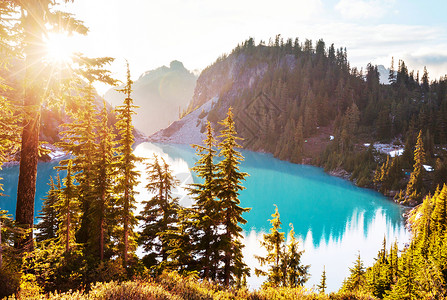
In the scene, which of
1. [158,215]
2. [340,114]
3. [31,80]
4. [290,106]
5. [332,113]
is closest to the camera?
[31,80]

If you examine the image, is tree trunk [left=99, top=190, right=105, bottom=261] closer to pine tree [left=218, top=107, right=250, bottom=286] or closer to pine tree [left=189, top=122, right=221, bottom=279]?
pine tree [left=189, top=122, right=221, bottom=279]

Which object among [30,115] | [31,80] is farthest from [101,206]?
[31,80]

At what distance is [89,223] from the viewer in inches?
751

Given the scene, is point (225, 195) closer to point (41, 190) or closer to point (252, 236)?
point (252, 236)

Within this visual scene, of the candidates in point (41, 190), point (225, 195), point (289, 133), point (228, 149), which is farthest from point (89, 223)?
point (289, 133)

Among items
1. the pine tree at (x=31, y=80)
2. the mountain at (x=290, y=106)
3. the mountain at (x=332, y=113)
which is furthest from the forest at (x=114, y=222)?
the mountain at (x=290, y=106)

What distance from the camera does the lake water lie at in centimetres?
3478

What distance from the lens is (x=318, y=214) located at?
5334cm

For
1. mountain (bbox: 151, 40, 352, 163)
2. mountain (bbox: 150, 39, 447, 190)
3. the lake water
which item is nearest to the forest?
the lake water

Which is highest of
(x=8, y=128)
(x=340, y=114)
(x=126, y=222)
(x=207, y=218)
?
(x=340, y=114)

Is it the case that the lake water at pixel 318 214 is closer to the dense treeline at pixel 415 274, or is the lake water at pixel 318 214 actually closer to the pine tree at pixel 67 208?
the dense treeline at pixel 415 274

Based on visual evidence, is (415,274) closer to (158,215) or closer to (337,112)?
(158,215)

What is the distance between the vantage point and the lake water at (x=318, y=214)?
34.8m

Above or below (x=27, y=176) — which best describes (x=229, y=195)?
below
